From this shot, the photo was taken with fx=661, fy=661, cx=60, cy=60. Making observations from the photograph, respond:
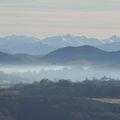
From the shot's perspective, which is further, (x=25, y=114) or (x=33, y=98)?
(x=33, y=98)

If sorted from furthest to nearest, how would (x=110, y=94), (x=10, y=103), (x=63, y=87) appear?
(x=63, y=87) < (x=110, y=94) < (x=10, y=103)

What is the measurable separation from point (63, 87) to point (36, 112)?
31622 millimetres

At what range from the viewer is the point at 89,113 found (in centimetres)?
9056

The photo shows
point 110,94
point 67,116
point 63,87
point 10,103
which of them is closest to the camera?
point 67,116

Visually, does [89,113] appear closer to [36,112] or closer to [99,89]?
[36,112]

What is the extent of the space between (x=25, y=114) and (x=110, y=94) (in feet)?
89.1

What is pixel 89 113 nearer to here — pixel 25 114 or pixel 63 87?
pixel 25 114

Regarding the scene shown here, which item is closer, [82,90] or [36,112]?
[36,112]

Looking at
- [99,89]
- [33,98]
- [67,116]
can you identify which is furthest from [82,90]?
[67,116]

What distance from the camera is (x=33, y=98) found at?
97.4 meters

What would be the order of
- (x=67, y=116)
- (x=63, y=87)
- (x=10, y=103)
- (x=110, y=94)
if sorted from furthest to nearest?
(x=63, y=87) < (x=110, y=94) < (x=10, y=103) < (x=67, y=116)

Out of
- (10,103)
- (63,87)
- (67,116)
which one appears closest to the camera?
(67,116)

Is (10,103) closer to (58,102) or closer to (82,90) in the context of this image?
(58,102)

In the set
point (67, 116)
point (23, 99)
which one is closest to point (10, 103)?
point (23, 99)
